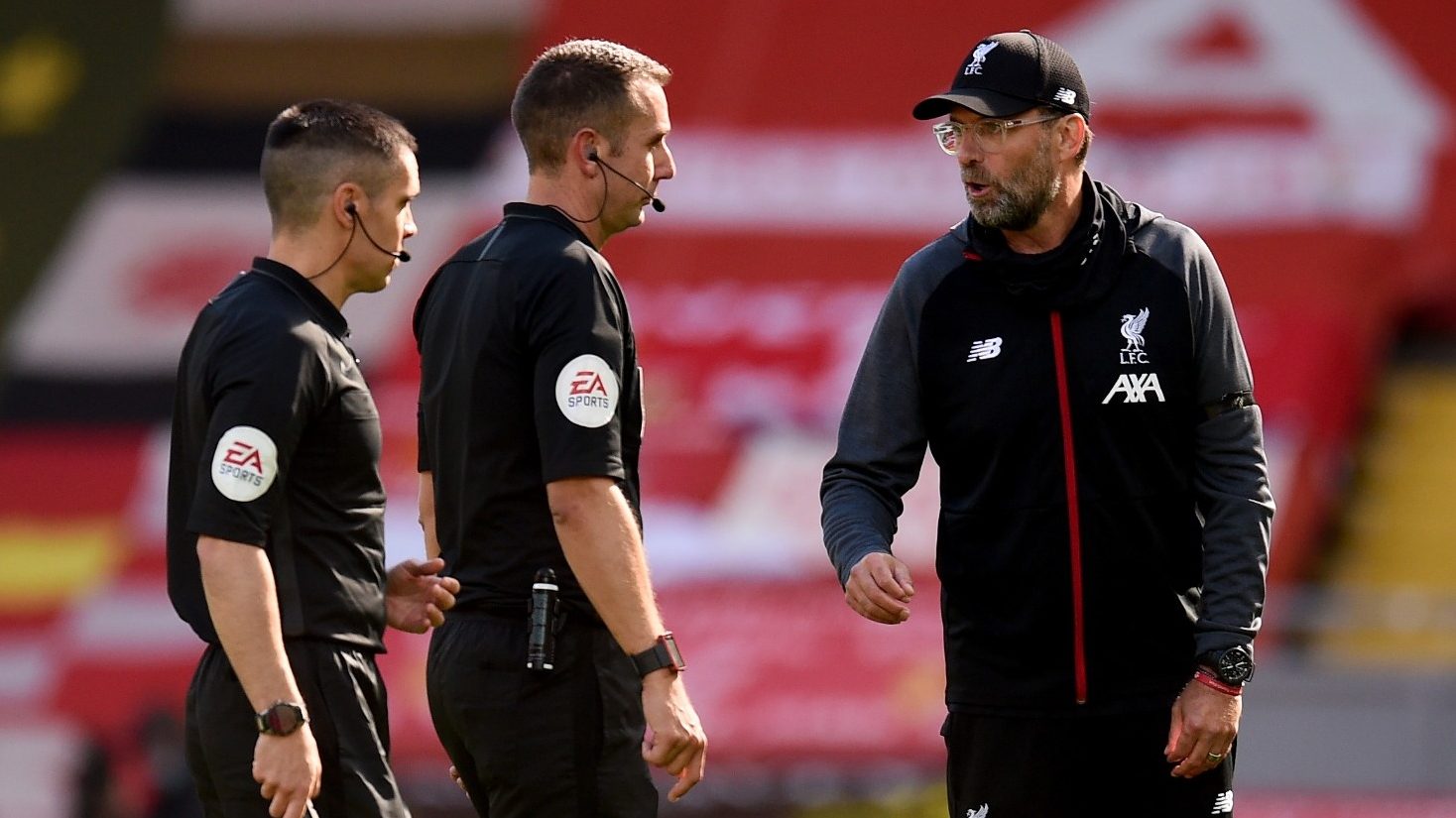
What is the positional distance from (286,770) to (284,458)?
1.55 ft

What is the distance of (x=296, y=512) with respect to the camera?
3240 millimetres

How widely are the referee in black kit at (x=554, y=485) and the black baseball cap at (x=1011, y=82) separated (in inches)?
21.3

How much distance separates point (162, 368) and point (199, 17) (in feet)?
7.81

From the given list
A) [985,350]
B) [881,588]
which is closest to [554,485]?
[881,588]

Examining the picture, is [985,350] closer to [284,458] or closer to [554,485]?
[554,485]

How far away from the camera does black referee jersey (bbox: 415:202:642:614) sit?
3.21 meters

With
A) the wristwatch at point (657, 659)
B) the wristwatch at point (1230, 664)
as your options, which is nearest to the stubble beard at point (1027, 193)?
the wristwatch at point (1230, 664)

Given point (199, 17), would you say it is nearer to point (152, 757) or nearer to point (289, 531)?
point (152, 757)

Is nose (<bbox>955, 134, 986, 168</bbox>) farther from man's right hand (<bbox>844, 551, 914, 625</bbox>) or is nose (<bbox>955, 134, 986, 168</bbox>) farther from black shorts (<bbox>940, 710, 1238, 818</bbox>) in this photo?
black shorts (<bbox>940, 710, 1238, 818</bbox>)

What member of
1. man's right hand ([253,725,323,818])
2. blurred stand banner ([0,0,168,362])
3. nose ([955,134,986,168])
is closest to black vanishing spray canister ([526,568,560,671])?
man's right hand ([253,725,323,818])

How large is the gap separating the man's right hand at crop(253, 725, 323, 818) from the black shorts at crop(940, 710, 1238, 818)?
3.55 feet

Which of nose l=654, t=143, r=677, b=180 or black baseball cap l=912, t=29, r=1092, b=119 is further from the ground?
black baseball cap l=912, t=29, r=1092, b=119

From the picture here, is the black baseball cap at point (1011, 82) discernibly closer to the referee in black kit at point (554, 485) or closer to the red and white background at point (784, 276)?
the referee in black kit at point (554, 485)

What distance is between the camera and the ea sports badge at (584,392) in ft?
10.5
